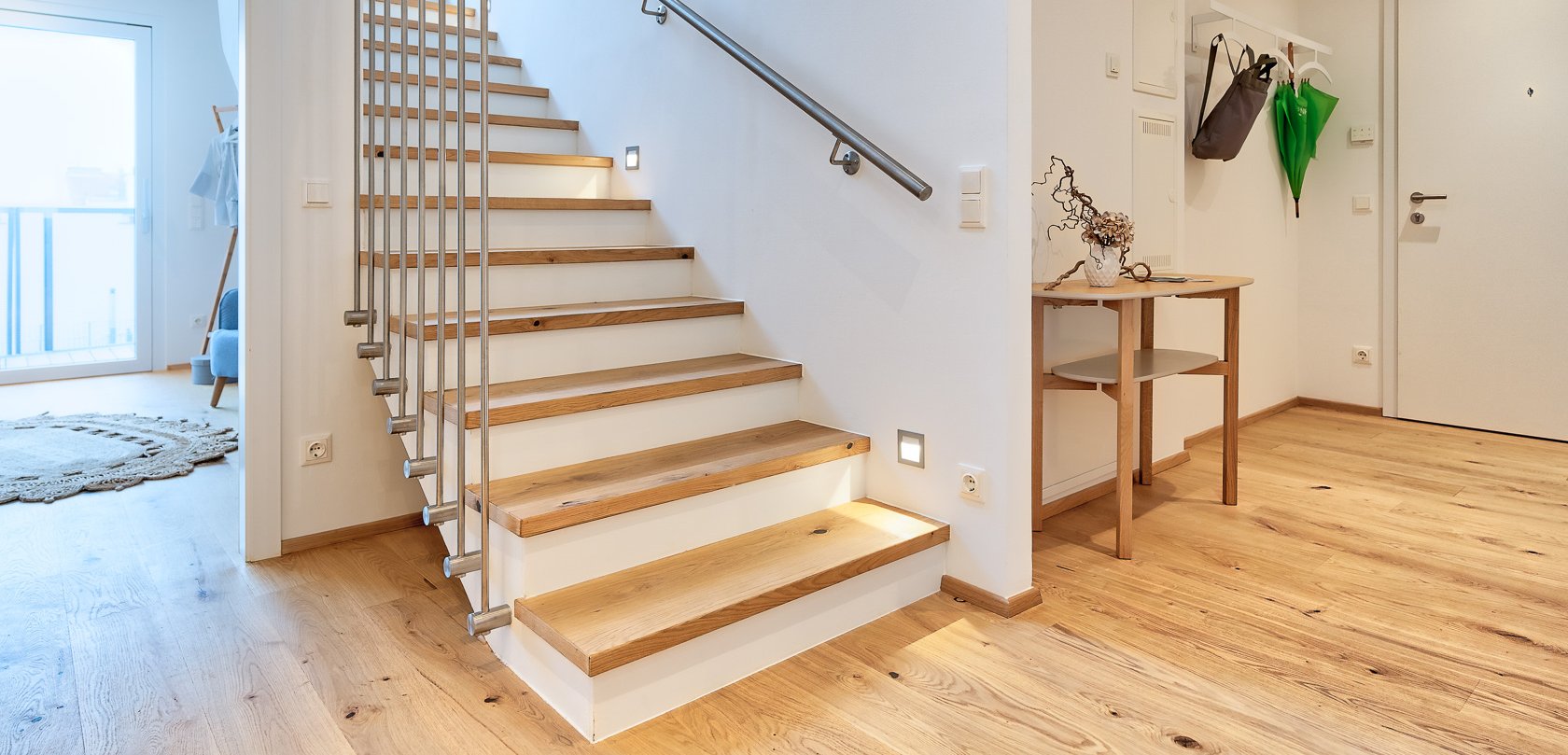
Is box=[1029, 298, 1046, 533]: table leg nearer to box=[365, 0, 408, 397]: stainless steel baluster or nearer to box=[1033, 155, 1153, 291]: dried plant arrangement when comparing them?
box=[1033, 155, 1153, 291]: dried plant arrangement

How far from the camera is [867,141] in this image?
2.27 m

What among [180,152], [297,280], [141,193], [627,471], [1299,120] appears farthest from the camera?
[180,152]

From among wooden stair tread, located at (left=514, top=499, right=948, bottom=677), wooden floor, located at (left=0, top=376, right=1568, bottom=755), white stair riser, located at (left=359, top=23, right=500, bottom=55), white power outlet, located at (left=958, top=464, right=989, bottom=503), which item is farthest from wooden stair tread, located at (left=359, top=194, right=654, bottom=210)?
white power outlet, located at (left=958, top=464, right=989, bottom=503)

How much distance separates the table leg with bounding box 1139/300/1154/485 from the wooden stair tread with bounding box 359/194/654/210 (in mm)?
1743

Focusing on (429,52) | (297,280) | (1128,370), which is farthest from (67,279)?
(1128,370)

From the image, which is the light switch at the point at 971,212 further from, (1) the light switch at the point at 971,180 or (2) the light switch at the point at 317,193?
(2) the light switch at the point at 317,193

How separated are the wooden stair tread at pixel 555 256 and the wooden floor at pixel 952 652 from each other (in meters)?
0.82

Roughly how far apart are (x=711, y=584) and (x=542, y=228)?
1.59m

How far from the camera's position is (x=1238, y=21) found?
12.0ft

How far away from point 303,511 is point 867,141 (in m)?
1.88

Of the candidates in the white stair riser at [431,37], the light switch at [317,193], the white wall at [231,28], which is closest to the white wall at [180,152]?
the white stair riser at [431,37]

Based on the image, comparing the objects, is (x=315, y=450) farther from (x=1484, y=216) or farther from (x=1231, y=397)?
(x=1484, y=216)

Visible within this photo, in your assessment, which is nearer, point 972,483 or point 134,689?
point 134,689

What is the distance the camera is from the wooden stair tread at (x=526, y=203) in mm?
2729
